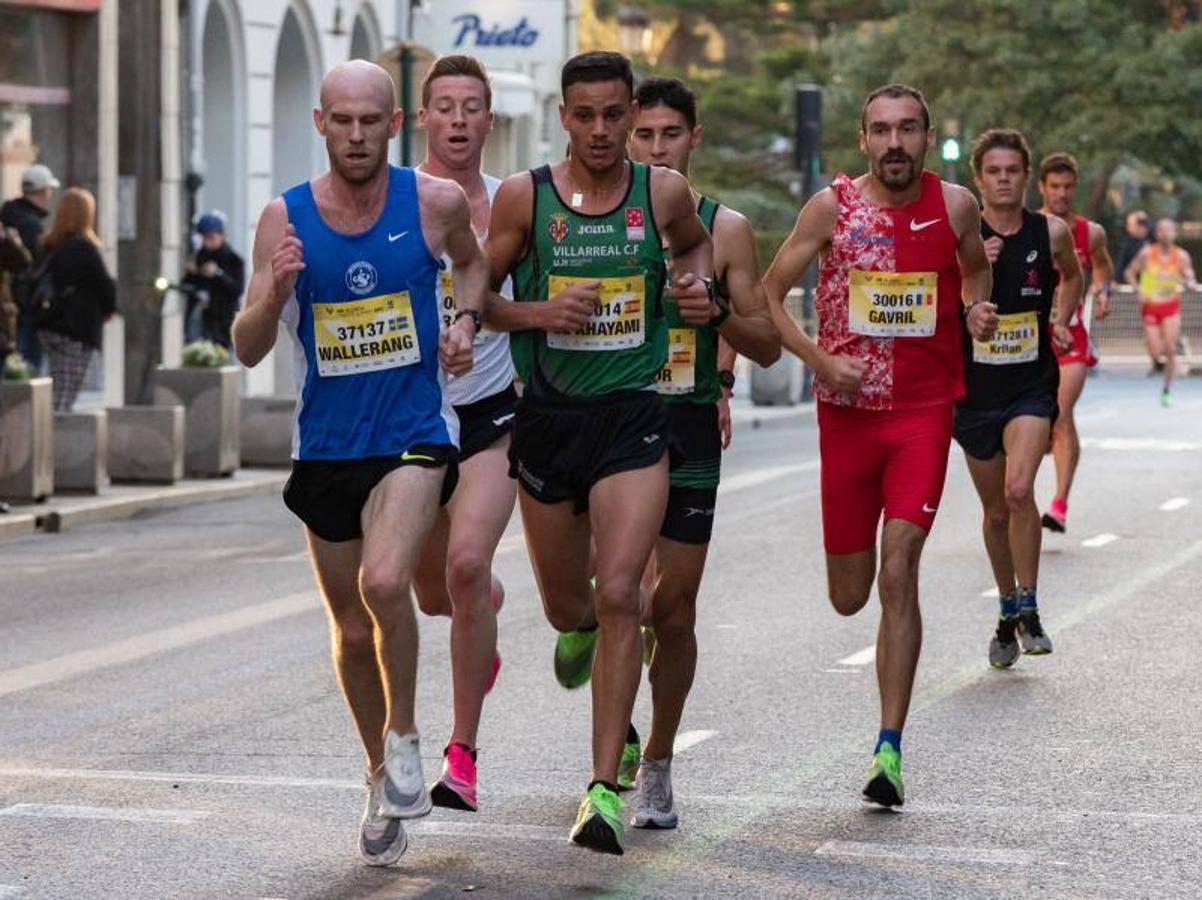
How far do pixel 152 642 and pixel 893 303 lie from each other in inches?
170

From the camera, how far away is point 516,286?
26.5 feet

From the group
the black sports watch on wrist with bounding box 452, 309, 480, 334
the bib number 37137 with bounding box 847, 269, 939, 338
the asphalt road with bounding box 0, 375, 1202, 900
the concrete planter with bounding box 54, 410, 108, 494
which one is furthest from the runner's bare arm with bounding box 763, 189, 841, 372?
the concrete planter with bounding box 54, 410, 108, 494

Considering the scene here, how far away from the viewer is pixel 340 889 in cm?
727

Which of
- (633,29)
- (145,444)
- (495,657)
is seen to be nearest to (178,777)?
(495,657)

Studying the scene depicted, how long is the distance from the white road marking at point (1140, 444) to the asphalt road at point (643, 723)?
867 cm

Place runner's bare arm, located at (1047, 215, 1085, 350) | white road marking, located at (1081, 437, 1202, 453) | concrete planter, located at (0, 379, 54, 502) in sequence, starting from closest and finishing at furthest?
runner's bare arm, located at (1047, 215, 1085, 350) → concrete planter, located at (0, 379, 54, 502) → white road marking, located at (1081, 437, 1202, 453)

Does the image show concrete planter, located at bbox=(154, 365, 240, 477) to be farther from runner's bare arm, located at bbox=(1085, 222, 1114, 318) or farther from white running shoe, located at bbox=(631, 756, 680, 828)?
white running shoe, located at bbox=(631, 756, 680, 828)

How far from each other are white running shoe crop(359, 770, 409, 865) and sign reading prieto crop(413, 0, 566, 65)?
2524cm

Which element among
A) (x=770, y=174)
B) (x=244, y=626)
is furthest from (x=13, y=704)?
(x=770, y=174)

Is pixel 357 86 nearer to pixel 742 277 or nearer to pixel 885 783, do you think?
pixel 742 277

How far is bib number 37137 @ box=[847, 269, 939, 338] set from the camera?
356 inches

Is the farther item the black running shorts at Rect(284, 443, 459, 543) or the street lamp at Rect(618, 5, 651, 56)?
the street lamp at Rect(618, 5, 651, 56)

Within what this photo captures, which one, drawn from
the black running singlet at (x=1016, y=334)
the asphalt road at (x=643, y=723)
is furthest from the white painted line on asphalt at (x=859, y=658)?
the black running singlet at (x=1016, y=334)

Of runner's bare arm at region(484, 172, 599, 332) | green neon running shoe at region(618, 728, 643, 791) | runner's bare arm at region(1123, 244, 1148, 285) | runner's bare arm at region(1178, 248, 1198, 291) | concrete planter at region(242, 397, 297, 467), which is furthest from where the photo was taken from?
runner's bare arm at region(1178, 248, 1198, 291)
